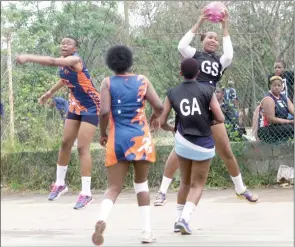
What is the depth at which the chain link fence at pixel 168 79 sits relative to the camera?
11.8m

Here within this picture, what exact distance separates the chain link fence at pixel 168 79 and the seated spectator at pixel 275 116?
105 millimetres

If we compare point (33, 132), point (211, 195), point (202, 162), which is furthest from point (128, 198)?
point (202, 162)

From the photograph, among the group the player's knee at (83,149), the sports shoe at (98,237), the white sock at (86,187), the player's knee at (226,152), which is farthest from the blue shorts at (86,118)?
the sports shoe at (98,237)

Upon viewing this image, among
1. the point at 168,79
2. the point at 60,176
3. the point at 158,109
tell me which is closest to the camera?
the point at 158,109

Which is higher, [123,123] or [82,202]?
[123,123]

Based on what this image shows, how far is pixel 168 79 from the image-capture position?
467 inches

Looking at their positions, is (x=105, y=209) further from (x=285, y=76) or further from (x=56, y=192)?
(x=285, y=76)

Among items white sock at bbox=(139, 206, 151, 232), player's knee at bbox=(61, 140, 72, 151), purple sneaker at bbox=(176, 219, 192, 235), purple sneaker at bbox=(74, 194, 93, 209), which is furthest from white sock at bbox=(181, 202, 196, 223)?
player's knee at bbox=(61, 140, 72, 151)

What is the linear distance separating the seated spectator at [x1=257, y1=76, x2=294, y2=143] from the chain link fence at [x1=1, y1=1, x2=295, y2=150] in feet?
0.34

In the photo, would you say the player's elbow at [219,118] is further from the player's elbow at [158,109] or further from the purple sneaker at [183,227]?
the purple sneaker at [183,227]

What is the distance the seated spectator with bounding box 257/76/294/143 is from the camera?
11.0 meters

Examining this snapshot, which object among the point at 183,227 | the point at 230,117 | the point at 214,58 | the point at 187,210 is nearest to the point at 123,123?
the point at 187,210

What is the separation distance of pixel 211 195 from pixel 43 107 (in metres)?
3.09

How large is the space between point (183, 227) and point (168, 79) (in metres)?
4.58
